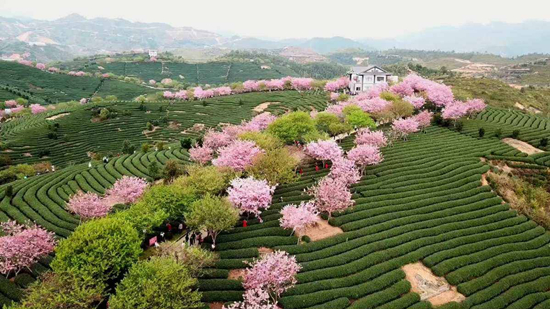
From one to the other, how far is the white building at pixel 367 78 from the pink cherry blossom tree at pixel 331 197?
74.3m

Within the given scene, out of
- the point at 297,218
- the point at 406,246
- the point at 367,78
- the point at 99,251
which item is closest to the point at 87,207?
the point at 99,251

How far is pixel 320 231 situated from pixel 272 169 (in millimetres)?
9652

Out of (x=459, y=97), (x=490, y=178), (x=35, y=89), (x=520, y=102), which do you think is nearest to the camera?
(x=490, y=178)

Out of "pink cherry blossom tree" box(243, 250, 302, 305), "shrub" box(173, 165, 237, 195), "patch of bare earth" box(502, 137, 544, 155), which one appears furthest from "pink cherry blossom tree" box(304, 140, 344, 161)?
"patch of bare earth" box(502, 137, 544, 155)

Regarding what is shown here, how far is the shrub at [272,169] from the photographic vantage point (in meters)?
42.0

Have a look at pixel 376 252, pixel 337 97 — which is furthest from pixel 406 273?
pixel 337 97

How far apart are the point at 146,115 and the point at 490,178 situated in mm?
80575

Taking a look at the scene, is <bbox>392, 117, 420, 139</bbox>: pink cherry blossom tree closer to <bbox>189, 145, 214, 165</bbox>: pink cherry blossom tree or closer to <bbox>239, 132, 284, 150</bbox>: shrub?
<bbox>239, 132, 284, 150</bbox>: shrub

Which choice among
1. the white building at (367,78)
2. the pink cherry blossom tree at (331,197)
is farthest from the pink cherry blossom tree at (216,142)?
the white building at (367,78)

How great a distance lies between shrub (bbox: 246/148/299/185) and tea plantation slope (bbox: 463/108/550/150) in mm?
39334

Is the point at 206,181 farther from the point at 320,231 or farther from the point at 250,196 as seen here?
the point at 320,231

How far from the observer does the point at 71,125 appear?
8725 cm

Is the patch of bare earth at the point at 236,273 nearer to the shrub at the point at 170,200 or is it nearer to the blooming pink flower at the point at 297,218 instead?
the blooming pink flower at the point at 297,218

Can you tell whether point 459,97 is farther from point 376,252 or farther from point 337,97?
point 376,252
